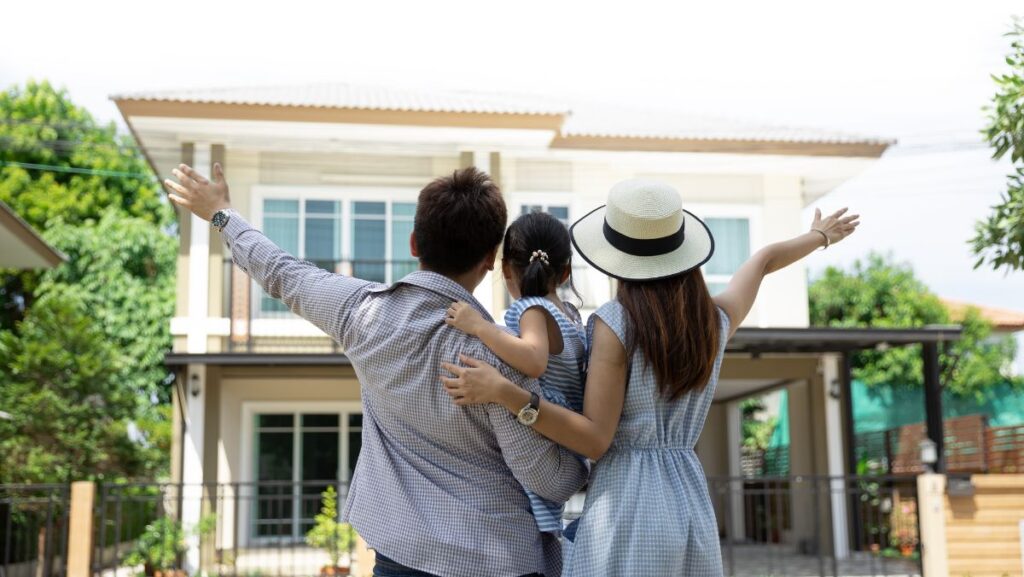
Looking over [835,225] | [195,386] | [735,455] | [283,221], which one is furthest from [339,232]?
[835,225]

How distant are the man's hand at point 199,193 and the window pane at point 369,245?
37.9 ft

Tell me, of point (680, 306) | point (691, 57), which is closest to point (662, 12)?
point (691, 57)

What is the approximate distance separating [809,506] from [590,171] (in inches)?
214

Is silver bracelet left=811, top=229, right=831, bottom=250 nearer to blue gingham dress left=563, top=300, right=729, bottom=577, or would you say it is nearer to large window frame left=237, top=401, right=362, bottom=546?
blue gingham dress left=563, top=300, right=729, bottom=577

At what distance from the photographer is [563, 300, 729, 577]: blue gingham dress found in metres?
2.17

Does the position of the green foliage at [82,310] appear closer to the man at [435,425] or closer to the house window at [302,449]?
the house window at [302,449]

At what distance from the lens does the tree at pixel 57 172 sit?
25344mm

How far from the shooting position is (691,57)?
19219 millimetres

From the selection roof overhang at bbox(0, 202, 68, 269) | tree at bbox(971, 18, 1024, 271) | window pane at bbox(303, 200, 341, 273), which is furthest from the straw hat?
window pane at bbox(303, 200, 341, 273)

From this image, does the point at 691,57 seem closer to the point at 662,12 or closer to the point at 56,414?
the point at 662,12

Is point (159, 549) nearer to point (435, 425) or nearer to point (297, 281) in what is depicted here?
point (297, 281)

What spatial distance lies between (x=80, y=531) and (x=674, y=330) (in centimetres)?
870

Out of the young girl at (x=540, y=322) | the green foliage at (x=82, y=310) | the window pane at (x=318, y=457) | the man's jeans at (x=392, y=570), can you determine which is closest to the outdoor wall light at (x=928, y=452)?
the window pane at (x=318, y=457)

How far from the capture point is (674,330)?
2.28 meters
